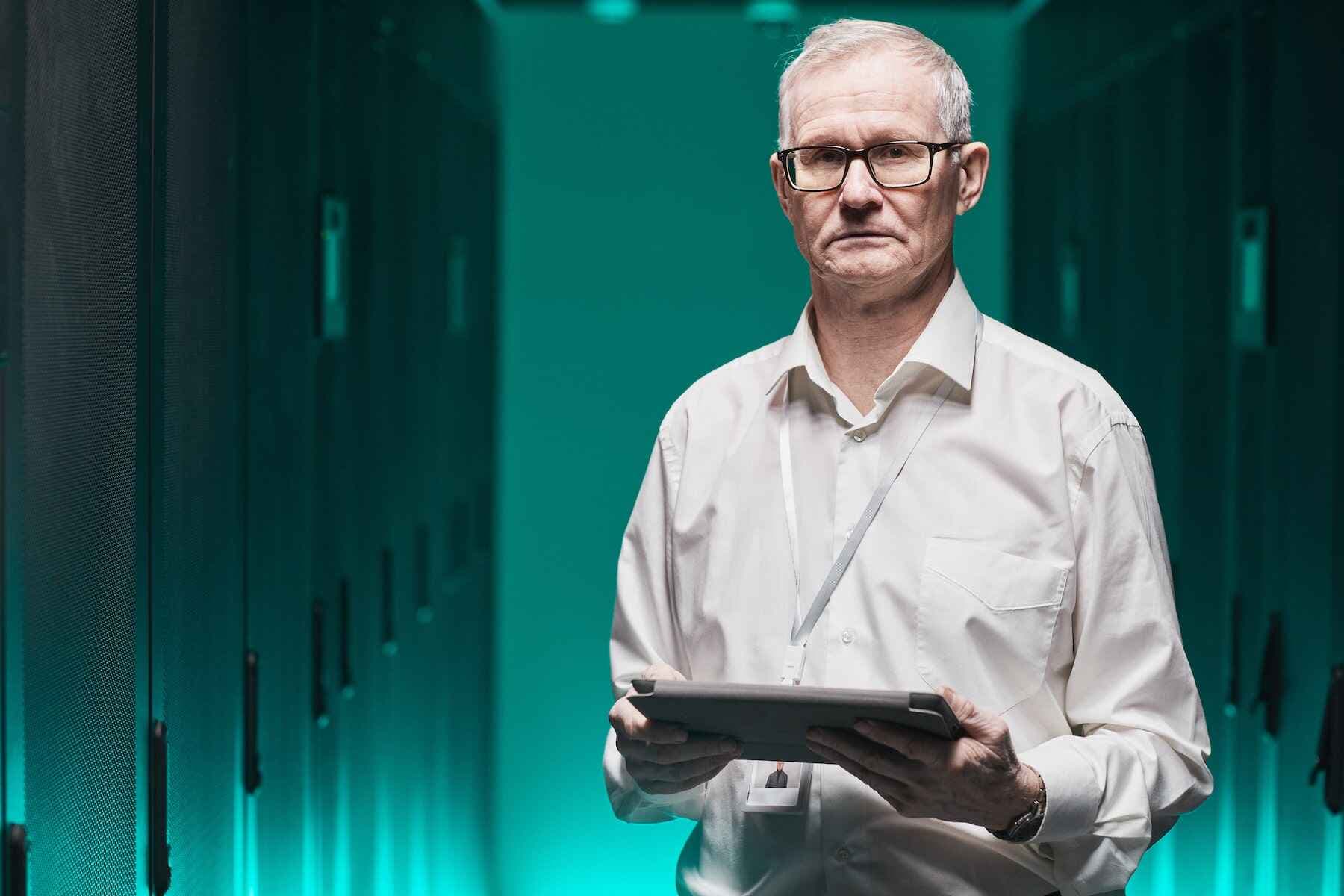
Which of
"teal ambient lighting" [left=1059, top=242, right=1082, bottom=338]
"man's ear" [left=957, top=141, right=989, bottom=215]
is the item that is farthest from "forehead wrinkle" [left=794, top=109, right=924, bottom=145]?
"teal ambient lighting" [left=1059, top=242, right=1082, bottom=338]

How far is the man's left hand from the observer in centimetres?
126

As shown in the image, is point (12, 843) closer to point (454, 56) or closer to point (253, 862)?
point (253, 862)

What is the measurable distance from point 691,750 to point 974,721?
283 mm

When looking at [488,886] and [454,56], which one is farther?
[488,886]

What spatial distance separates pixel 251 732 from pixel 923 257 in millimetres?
1350

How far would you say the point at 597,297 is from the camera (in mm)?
4527

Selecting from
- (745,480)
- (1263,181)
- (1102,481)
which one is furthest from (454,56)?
(1102,481)

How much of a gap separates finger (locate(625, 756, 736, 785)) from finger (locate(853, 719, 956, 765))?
215 millimetres

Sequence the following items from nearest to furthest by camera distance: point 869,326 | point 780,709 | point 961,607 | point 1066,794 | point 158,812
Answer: point 780,709
point 1066,794
point 961,607
point 869,326
point 158,812

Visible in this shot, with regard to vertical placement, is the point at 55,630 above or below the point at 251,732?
above

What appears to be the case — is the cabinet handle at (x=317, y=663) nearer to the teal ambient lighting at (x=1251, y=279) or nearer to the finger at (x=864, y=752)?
the finger at (x=864, y=752)

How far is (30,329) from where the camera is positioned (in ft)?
4.54

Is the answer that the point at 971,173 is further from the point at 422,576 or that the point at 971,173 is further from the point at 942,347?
the point at 422,576

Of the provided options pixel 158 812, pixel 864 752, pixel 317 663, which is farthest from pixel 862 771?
pixel 317 663
